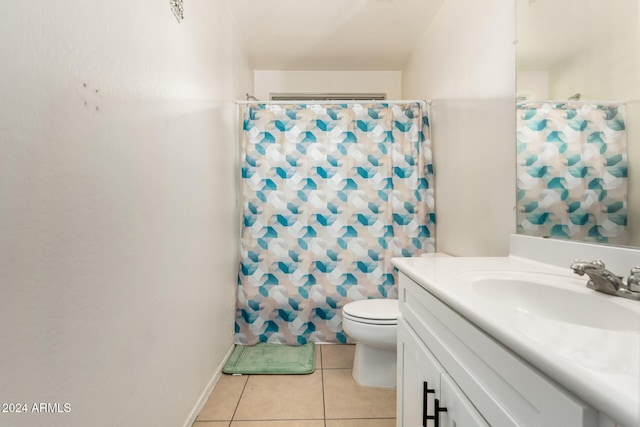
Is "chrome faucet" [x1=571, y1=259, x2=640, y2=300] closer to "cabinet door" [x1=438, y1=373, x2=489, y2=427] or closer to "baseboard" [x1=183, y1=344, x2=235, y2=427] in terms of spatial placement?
"cabinet door" [x1=438, y1=373, x2=489, y2=427]

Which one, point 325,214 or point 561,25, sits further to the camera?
point 325,214

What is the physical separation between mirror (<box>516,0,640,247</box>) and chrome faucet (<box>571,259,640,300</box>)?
169 millimetres

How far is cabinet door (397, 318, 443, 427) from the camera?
88 centimetres

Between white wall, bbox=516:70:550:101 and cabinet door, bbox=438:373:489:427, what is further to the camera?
white wall, bbox=516:70:550:101

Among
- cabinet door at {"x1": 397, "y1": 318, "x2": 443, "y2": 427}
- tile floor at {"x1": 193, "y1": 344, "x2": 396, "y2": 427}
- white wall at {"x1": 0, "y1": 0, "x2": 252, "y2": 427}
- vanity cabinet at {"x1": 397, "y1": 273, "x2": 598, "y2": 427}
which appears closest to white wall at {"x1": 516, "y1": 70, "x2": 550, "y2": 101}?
vanity cabinet at {"x1": 397, "y1": 273, "x2": 598, "y2": 427}

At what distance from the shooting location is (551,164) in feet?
3.72

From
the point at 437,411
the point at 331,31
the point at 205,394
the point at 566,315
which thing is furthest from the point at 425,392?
the point at 331,31

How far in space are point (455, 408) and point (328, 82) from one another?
2.96 metres

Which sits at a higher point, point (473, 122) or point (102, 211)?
point (473, 122)

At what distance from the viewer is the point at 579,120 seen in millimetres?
1012

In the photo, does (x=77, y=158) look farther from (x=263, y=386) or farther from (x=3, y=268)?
(x=263, y=386)

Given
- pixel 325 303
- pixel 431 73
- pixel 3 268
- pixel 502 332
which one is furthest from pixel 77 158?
pixel 431 73

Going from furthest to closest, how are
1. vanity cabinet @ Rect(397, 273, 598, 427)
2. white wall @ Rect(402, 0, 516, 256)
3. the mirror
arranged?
white wall @ Rect(402, 0, 516, 256) < the mirror < vanity cabinet @ Rect(397, 273, 598, 427)

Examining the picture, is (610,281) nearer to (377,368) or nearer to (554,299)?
(554,299)
